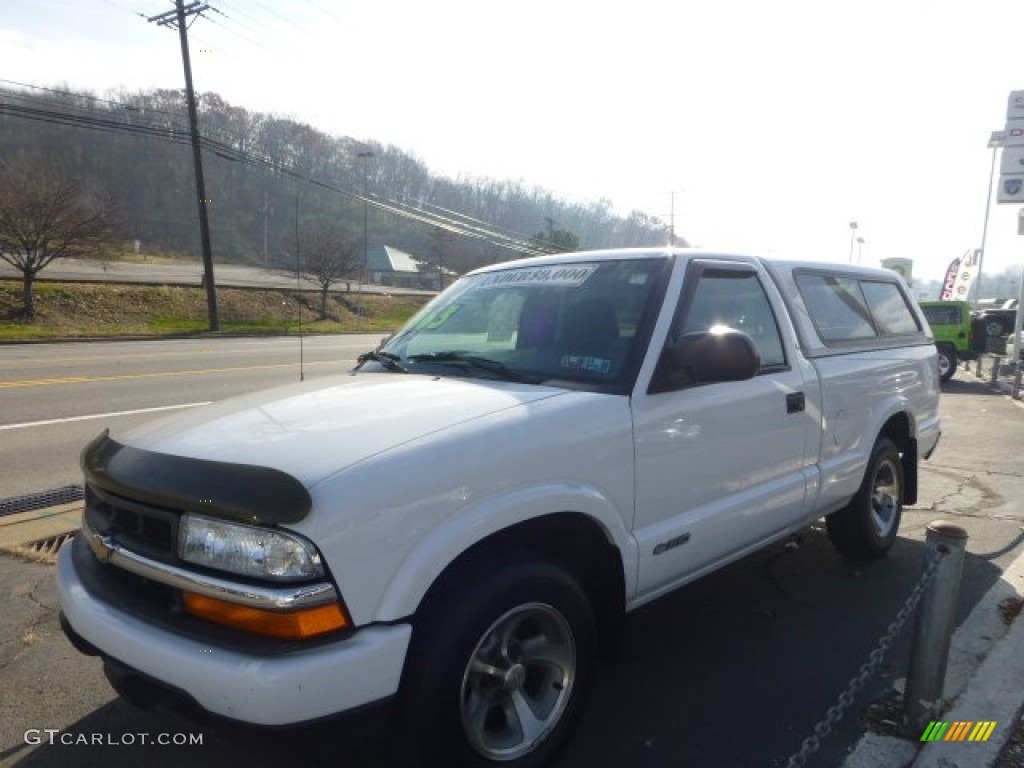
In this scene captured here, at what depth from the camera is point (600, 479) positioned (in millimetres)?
2598

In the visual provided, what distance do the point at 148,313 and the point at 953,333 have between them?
91.2 ft

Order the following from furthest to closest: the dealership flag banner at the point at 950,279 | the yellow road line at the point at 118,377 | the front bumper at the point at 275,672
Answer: the dealership flag banner at the point at 950,279 < the yellow road line at the point at 118,377 < the front bumper at the point at 275,672

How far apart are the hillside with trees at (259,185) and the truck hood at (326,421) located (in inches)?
562

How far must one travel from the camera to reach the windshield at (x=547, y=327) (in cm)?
294

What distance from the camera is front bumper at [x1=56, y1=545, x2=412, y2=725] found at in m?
1.85

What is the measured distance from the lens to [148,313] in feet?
95.8

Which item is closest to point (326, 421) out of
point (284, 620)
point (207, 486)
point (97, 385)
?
point (207, 486)

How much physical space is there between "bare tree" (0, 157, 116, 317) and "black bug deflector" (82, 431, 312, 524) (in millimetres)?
27172

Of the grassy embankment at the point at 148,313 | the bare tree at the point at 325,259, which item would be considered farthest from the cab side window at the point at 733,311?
the bare tree at the point at 325,259

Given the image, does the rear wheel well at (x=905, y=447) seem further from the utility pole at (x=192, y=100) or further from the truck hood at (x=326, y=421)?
the utility pole at (x=192, y=100)

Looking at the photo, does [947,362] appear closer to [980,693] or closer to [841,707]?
[980,693]

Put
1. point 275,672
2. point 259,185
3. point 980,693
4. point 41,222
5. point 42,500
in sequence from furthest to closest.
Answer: point 259,185
point 41,222
point 42,500
point 980,693
point 275,672

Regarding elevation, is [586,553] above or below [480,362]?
below

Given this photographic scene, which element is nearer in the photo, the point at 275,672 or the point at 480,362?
the point at 275,672
